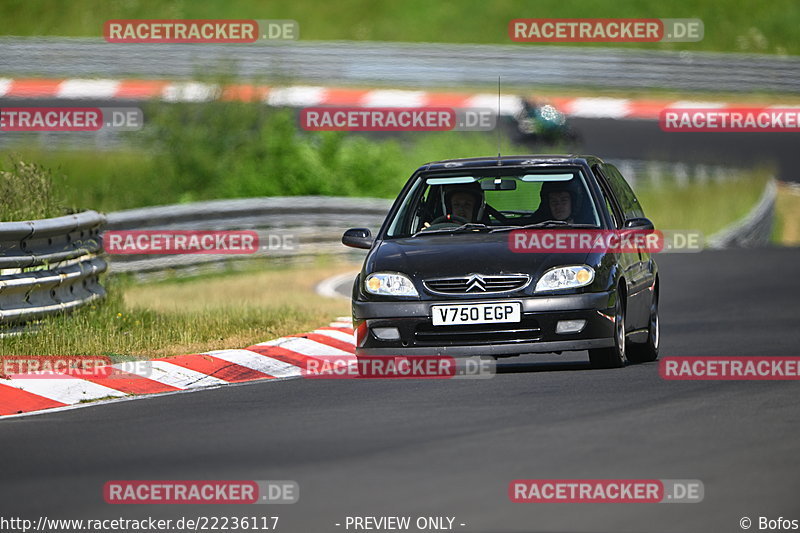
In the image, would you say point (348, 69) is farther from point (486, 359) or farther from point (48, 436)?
point (48, 436)

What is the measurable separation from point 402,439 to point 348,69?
31126 mm

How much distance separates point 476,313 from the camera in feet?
35.7

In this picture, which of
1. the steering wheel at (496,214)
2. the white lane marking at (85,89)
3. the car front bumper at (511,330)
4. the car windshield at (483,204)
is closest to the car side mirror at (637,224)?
the car windshield at (483,204)

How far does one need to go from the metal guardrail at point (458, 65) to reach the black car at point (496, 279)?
25802 mm

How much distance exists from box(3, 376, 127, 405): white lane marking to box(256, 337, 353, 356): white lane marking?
2.26 metres

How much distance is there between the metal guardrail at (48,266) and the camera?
12188mm

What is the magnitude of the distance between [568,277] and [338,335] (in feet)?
11.4

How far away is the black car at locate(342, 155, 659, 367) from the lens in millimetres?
10891

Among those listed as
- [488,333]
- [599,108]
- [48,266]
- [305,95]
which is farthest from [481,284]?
[599,108]

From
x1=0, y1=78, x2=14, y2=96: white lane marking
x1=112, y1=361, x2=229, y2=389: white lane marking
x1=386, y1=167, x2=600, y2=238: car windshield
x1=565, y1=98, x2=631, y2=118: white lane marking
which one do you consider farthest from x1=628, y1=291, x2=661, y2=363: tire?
x1=565, y1=98, x2=631, y2=118: white lane marking

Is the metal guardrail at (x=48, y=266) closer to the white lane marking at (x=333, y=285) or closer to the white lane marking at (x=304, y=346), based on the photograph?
the white lane marking at (x=304, y=346)

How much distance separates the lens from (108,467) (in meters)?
7.85

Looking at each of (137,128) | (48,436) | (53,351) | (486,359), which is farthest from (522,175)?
(137,128)

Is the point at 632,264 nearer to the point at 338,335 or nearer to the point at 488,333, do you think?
the point at 488,333
